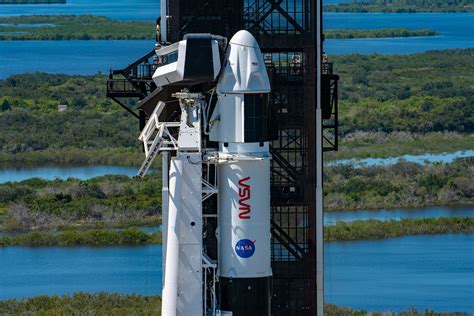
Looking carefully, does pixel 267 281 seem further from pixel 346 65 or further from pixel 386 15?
pixel 386 15

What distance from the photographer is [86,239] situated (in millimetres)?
46656

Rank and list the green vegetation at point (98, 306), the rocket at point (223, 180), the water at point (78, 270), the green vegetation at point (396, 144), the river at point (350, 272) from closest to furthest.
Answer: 1. the rocket at point (223, 180)
2. the green vegetation at point (98, 306)
3. the river at point (350, 272)
4. the water at point (78, 270)
5. the green vegetation at point (396, 144)

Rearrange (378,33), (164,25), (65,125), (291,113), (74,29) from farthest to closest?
(74,29) < (378,33) < (65,125) < (291,113) < (164,25)

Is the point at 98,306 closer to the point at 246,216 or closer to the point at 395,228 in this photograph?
the point at 395,228

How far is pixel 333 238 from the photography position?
46.5 metres

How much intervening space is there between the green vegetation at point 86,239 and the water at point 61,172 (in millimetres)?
10221

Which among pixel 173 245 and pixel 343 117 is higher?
pixel 343 117

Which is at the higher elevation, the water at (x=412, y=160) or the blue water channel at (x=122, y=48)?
the blue water channel at (x=122, y=48)

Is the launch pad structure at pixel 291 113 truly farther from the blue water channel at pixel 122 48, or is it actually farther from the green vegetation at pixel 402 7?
the green vegetation at pixel 402 7

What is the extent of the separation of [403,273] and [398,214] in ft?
24.5

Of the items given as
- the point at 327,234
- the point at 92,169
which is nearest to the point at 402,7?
the point at 92,169

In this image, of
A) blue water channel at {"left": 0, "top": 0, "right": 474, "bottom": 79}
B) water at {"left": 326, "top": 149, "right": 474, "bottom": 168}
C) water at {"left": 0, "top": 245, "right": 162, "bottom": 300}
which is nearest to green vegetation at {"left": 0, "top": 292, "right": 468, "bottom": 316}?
water at {"left": 0, "top": 245, "right": 162, "bottom": 300}

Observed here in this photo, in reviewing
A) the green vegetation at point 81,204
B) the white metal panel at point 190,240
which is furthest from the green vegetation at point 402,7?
the white metal panel at point 190,240

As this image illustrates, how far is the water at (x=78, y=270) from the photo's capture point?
1646 inches
